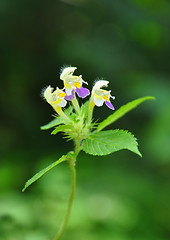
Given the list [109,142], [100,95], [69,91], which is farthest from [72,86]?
[109,142]

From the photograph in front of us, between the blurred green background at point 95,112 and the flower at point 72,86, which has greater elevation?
the blurred green background at point 95,112

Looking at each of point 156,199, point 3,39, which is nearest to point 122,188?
point 156,199

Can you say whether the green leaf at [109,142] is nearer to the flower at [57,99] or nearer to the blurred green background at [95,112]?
the flower at [57,99]

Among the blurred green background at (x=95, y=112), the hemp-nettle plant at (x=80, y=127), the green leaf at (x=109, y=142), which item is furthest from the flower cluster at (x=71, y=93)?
the blurred green background at (x=95, y=112)

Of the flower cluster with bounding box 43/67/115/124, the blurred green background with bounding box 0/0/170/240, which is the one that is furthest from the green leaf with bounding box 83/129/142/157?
the blurred green background with bounding box 0/0/170/240

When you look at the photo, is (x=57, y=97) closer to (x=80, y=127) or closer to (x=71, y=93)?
(x=71, y=93)

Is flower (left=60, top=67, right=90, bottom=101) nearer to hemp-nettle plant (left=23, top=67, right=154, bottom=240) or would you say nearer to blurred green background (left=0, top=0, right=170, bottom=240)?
hemp-nettle plant (left=23, top=67, right=154, bottom=240)

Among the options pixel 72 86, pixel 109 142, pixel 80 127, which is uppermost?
pixel 72 86
